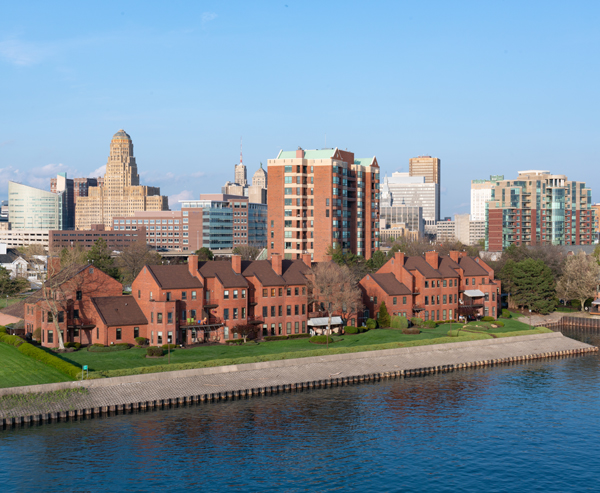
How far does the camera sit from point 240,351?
90062 millimetres

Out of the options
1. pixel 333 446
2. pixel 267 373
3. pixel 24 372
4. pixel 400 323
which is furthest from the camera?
pixel 400 323

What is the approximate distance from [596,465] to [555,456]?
3.38m

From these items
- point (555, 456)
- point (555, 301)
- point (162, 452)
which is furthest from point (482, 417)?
point (555, 301)

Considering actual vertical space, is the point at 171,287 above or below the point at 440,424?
above

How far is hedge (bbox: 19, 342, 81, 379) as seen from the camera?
7418 centimetres

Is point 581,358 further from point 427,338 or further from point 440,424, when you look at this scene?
point 440,424

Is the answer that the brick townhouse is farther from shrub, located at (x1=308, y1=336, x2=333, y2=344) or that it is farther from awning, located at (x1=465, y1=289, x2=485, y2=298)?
shrub, located at (x1=308, y1=336, x2=333, y2=344)

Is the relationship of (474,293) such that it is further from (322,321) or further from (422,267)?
(322,321)

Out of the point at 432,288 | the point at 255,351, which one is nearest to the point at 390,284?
the point at 432,288

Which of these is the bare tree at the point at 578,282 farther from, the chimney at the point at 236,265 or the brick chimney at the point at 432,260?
the chimney at the point at 236,265

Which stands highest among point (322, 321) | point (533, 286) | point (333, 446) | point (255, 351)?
point (533, 286)

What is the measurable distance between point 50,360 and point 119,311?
1776 centimetres

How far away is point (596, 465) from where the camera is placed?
5628cm

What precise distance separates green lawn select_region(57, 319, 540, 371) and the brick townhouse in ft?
28.6
